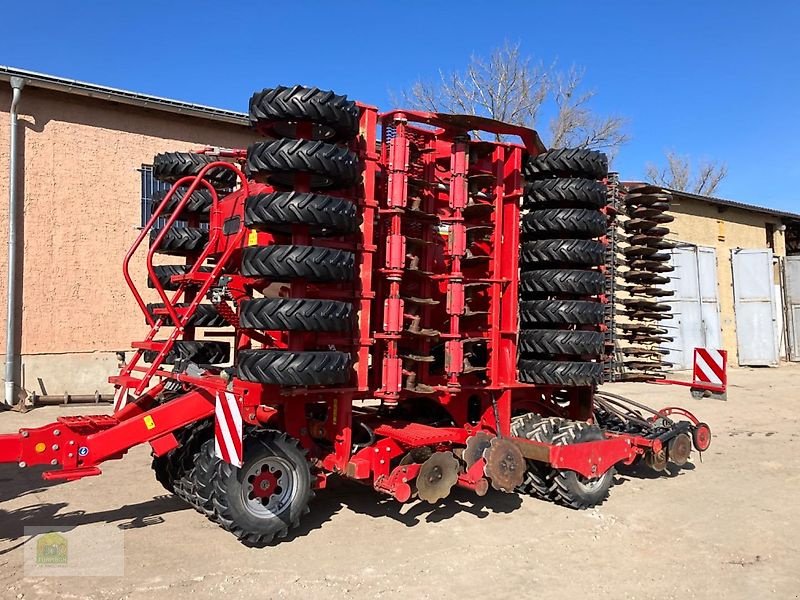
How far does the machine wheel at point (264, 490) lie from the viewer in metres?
4.89

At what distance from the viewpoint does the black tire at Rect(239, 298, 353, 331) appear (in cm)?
474

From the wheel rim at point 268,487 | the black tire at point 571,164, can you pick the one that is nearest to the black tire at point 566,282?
the black tire at point 571,164

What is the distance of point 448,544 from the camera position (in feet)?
17.2

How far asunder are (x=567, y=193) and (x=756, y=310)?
17.8 m

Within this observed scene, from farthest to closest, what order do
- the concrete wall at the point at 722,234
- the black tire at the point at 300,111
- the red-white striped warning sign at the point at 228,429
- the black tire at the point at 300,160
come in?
the concrete wall at the point at 722,234
the black tire at the point at 300,111
the black tire at the point at 300,160
the red-white striped warning sign at the point at 228,429

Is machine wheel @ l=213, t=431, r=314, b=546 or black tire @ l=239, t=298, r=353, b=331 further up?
black tire @ l=239, t=298, r=353, b=331

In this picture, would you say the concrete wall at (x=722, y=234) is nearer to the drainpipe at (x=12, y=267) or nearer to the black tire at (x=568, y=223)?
the black tire at (x=568, y=223)

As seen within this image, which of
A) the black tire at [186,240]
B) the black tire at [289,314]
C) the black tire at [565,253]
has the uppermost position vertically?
the black tire at [186,240]

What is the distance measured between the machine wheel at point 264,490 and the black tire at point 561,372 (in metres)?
2.35

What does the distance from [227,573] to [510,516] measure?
8.59 feet

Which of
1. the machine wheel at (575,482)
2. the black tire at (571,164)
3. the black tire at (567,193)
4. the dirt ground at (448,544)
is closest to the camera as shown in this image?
the dirt ground at (448,544)

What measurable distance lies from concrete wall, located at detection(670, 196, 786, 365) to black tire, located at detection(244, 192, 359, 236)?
56.8 ft

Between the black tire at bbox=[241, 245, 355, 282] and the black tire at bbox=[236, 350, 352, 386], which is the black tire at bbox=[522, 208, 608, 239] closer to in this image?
the black tire at bbox=[241, 245, 355, 282]

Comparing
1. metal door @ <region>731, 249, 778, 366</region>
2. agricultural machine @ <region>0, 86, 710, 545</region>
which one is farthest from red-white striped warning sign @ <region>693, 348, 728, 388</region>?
metal door @ <region>731, 249, 778, 366</region>
